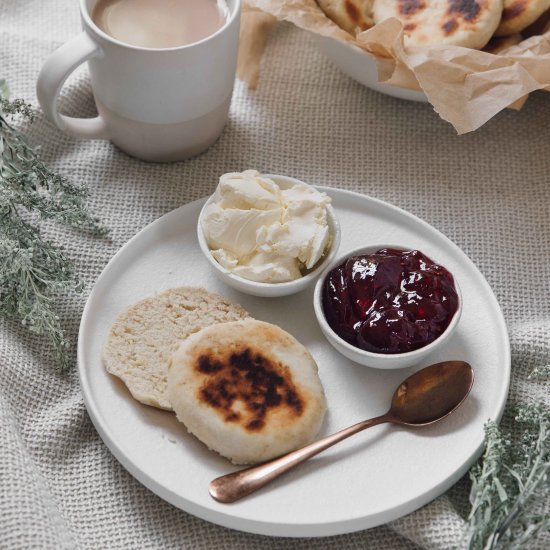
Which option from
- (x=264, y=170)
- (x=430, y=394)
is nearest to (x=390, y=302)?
(x=430, y=394)

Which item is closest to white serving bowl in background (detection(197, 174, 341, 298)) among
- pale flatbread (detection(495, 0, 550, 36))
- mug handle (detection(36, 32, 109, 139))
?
mug handle (detection(36, 32, 109, 139))

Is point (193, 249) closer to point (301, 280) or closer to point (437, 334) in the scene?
point (301, 280)

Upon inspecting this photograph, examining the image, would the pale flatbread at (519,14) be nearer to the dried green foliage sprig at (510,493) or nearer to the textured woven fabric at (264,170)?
the textured woven fabric at (264,170)

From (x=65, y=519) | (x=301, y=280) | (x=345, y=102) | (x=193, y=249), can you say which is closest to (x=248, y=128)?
(x=345, y=102)

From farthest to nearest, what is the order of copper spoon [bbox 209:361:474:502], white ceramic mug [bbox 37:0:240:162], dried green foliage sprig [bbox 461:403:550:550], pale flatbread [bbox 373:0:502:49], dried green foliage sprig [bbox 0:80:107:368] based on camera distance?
pale flatbread [bbox 373:0:502:49] → white ceramic mug [bbox 37:0:240:162] → dried green foliage sprig [bbox 0:80:107:368] → copper spoon [bbox 209:361:474:502] → dried green foliage sprig [bbox 461:403:550:550]

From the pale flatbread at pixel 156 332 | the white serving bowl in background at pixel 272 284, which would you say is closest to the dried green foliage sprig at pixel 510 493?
the white serving bowl in background at pixel 272 284

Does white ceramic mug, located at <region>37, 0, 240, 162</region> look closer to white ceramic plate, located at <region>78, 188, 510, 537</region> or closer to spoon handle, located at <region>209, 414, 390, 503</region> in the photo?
white ceramic plate, located at <region>78, 188, 510, 537</region>
